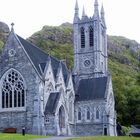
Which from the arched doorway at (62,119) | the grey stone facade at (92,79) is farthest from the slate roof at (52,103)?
the grey stone facade at (92,79)

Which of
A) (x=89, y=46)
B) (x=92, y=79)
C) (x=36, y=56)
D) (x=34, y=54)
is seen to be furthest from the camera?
(x=89, y=46)

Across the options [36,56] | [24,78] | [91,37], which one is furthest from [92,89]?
[24,78]

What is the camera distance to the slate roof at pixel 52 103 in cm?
7625

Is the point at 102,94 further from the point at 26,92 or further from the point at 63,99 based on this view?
the point at 26,92

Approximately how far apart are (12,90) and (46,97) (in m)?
5.59

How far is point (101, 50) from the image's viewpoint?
10438cm

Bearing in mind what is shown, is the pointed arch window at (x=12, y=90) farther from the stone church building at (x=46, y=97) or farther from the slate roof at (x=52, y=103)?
the slate roof at (x=52, y=103)

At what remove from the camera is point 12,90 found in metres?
77.9

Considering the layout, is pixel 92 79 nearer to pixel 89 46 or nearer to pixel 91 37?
pixel 89 46

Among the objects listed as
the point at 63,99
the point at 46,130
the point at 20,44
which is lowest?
the point at 46,130

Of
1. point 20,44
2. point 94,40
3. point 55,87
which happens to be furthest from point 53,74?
point 94,40

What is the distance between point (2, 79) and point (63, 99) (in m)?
10.6

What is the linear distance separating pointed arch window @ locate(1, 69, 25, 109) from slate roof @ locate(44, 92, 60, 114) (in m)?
4.00

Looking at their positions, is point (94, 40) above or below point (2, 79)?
above
